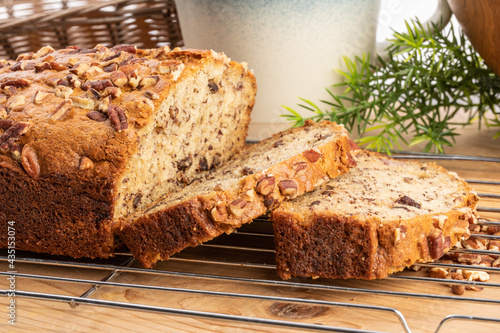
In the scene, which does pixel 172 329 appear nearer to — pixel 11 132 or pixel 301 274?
pixel 301 274

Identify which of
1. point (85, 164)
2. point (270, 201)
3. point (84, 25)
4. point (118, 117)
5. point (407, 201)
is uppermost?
point (84, 25)

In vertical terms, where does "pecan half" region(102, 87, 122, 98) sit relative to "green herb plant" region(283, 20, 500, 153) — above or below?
above

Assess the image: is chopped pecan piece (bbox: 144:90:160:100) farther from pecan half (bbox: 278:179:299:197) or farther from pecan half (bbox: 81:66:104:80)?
pecan half (bbox: 278:179:299:197)

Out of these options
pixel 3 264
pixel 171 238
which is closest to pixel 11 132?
Answer: pixel 3 264

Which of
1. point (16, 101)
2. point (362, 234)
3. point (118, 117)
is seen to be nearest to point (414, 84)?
point (362, 234)

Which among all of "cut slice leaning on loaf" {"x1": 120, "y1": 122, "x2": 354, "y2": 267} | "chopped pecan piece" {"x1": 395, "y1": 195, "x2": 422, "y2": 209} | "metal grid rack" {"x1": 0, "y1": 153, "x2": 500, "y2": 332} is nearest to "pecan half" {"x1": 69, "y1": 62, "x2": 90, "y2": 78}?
"cut slice leaning on loaf" {"x1": 120, "y1": 122, "x2": 354, "y2": 267}

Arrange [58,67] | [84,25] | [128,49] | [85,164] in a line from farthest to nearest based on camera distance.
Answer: [84,25], [128,49], [58,67], [85,164]

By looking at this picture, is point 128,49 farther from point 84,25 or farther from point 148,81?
point 84,25
